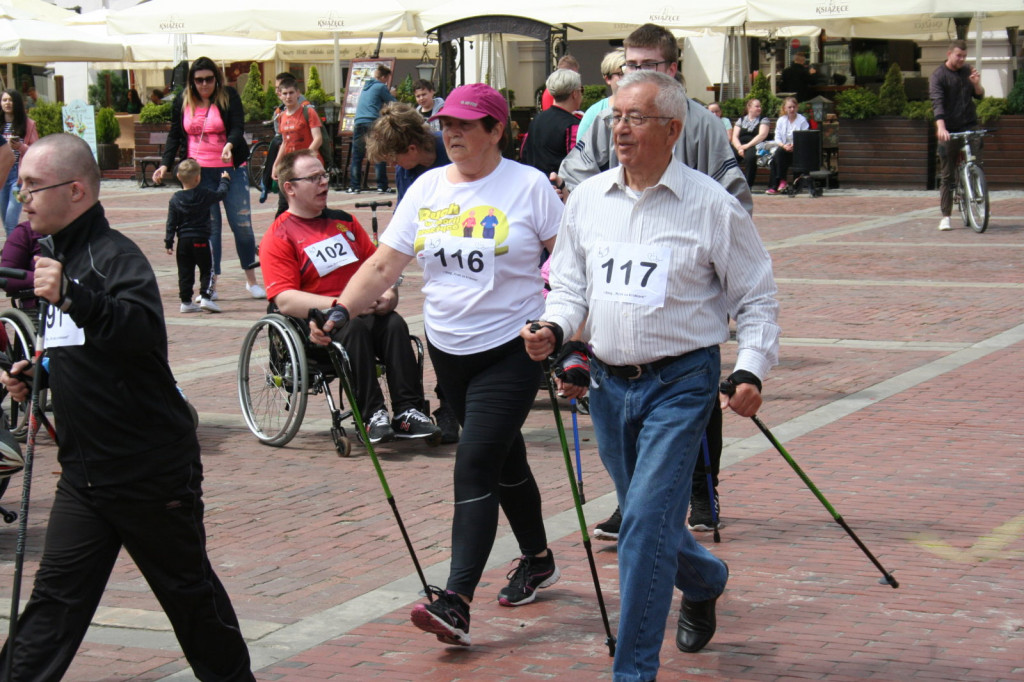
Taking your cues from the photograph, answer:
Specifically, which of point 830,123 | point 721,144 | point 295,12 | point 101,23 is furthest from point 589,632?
point 101,23

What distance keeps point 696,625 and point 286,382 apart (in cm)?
352

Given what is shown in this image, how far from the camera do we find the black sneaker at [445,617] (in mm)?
4305

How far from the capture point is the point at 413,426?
7.22 m

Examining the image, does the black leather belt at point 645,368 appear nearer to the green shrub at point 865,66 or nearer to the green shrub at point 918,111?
the green shrub at point 918,111

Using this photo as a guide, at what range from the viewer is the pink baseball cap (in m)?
4.63

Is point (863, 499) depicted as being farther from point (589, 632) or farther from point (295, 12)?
point (295, 12)

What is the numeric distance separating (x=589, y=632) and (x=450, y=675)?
572 millimetres

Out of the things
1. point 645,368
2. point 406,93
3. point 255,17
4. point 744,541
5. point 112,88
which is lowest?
point 744,541

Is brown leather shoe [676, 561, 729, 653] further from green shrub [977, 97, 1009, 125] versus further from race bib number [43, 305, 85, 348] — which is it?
green shrub [977, 97, 1009, 125]

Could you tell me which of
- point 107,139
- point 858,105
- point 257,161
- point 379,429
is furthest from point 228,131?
point 107,139

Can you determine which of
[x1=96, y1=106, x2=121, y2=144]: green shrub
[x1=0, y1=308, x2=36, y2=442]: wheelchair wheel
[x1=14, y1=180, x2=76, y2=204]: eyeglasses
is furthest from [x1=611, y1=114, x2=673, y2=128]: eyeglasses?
[x1=96, y1=106, x2=121, y2=144]: green shrub

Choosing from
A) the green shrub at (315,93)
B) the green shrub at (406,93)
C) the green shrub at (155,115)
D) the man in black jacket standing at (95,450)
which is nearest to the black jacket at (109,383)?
the man in black jacket standing at (95,450)

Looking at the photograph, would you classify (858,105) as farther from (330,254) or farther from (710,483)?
(710,483)

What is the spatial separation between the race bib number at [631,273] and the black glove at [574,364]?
0.17m
